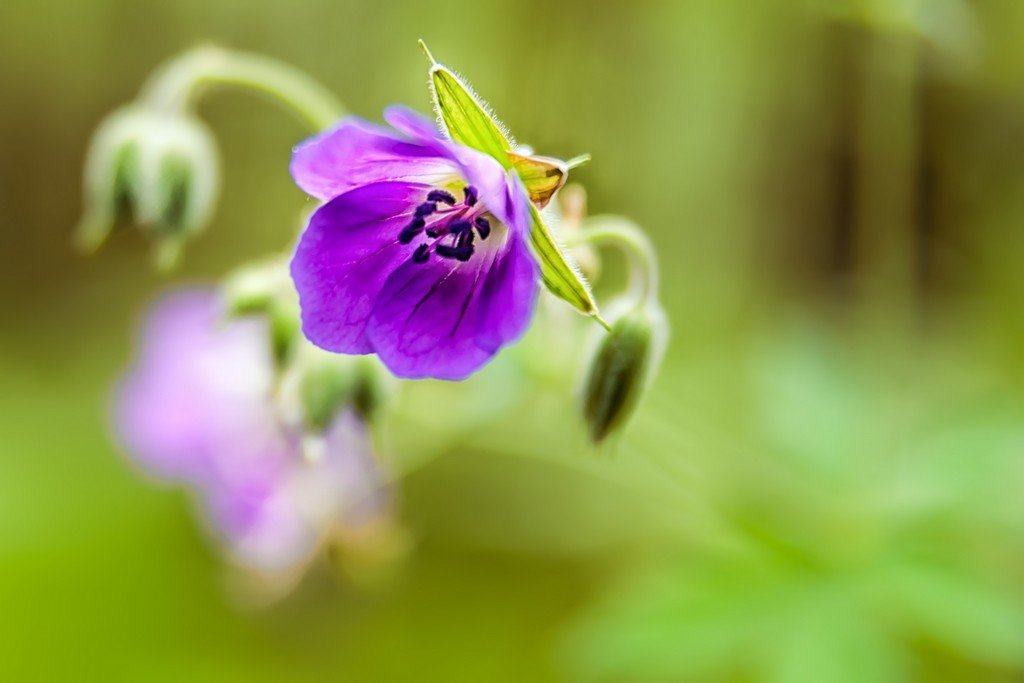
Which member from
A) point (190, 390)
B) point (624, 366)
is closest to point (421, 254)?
point (624, 366)

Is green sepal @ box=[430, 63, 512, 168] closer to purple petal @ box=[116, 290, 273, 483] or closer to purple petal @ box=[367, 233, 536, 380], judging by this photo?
purple petal @ box=[367, 233, 536, 380]

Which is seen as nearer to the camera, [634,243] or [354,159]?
[354,159]

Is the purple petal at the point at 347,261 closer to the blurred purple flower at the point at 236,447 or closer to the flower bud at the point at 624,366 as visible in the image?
the flower bud at the point at 624,366

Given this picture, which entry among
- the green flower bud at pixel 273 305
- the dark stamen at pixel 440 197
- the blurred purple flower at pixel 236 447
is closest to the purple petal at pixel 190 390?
the blurred purple flower at pixel 236 447

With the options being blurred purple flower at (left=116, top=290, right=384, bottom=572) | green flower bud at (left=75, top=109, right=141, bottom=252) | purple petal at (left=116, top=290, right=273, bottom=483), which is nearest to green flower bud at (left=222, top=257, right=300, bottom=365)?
green flower bud at (left=75, top=109, right=141, bottom=252)

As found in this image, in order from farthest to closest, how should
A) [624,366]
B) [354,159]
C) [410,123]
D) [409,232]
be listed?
[624,366]
[409,232]
[354,159]
[410,123]

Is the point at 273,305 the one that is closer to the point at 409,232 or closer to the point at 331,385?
the point at 331,385
